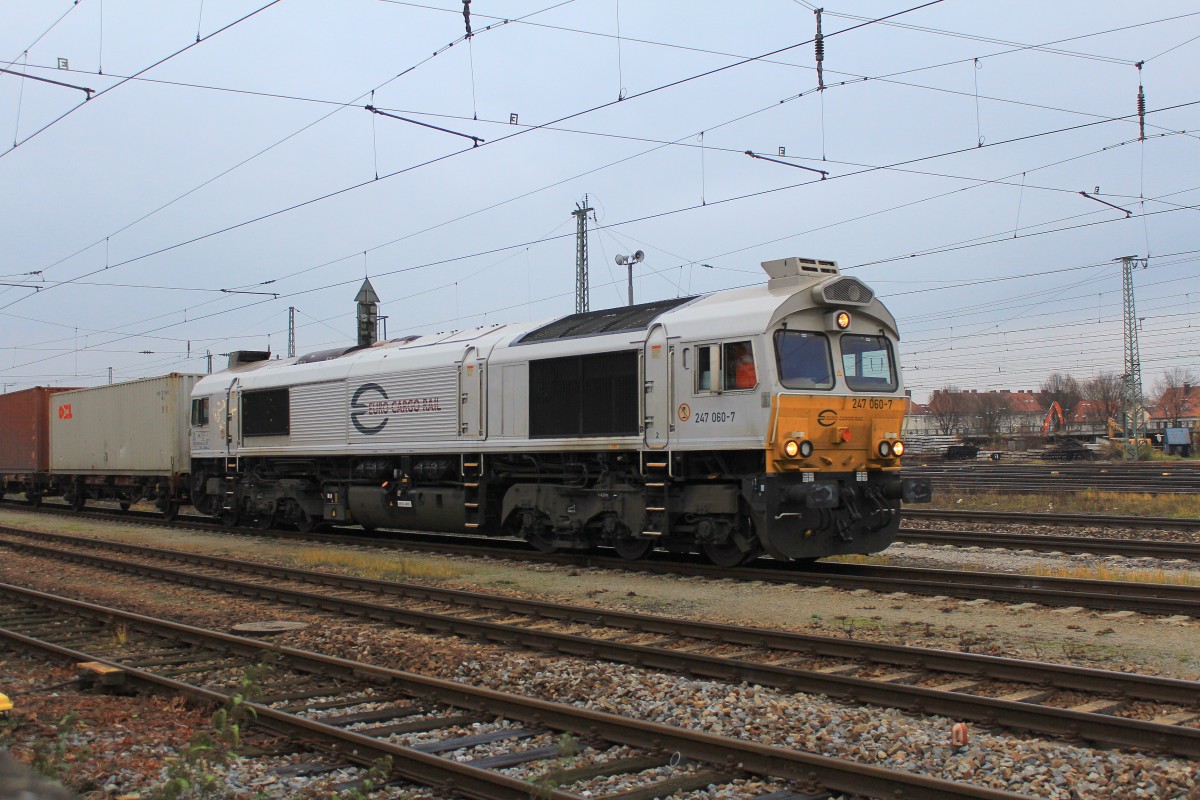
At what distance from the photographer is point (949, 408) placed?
9888 centimetres

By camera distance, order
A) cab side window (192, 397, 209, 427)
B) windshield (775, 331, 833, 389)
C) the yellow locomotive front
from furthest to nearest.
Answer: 1. cab side window (192, 397, 209, 427)
2. windshield (775, 331, 833, 389)
3. the yellow locomotive front

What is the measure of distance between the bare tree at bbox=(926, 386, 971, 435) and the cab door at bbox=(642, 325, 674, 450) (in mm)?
83421

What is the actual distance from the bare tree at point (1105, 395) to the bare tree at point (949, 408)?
11.4 meters

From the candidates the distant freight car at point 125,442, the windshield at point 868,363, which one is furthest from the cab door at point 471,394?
the distant freight car at point 125,442

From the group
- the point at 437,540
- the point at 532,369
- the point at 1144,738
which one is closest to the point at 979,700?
the point at 1144,738

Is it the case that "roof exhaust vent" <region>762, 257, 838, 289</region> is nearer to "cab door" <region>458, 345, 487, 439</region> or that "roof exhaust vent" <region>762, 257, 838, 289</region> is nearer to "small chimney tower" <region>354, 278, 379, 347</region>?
"cab door" <region>458, 345, 487, 439</region>

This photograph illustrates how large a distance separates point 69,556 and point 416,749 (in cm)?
1401

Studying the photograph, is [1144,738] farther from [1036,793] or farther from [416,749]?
[416,749]

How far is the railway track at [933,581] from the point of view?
33.8 ft

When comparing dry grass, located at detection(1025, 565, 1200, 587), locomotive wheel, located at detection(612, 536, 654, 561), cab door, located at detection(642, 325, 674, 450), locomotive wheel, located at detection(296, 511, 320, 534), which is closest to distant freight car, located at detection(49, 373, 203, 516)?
locomotive wheel, located at detection(296, 511, 320, 534)

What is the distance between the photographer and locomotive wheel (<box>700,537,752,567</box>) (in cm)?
1315

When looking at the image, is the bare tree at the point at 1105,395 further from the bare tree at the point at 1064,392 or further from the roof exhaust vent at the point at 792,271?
the roof exhaust vent at the point at 792,271

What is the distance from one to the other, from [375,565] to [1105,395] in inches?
3144

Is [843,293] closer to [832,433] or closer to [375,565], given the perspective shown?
[832,433]
